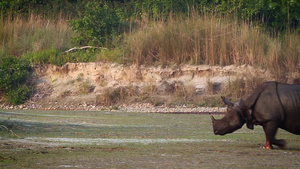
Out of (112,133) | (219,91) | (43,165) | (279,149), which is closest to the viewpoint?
(43,165)

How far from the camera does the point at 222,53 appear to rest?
19.9 metres

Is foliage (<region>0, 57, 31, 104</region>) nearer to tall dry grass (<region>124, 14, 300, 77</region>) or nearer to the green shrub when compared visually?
the green shrub

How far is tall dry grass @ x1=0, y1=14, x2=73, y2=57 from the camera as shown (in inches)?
846

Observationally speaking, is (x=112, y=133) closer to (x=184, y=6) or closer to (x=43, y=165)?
(x=43, y=165)

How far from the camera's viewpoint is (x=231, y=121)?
9328 mm

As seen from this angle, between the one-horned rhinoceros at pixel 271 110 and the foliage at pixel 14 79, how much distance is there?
1161 centimetres

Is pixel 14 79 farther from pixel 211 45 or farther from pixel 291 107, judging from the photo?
pixel 291 107

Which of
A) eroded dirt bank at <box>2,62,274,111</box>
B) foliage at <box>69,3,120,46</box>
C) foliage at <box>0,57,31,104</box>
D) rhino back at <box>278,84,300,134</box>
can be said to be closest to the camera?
rhino back at <box>278,84,300,134</box>

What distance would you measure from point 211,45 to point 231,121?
1075 centimetres

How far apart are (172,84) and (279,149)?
10529 millimetres

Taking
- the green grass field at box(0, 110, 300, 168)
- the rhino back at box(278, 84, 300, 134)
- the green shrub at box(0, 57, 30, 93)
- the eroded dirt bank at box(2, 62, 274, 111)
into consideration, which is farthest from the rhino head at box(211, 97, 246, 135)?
the green shrub at box(0, 57, 30, 93)

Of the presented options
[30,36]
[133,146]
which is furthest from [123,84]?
[133,146]

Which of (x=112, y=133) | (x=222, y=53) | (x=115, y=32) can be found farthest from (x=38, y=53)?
(x=112, y=133)

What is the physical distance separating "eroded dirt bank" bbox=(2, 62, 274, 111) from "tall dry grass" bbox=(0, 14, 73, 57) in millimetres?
1250
